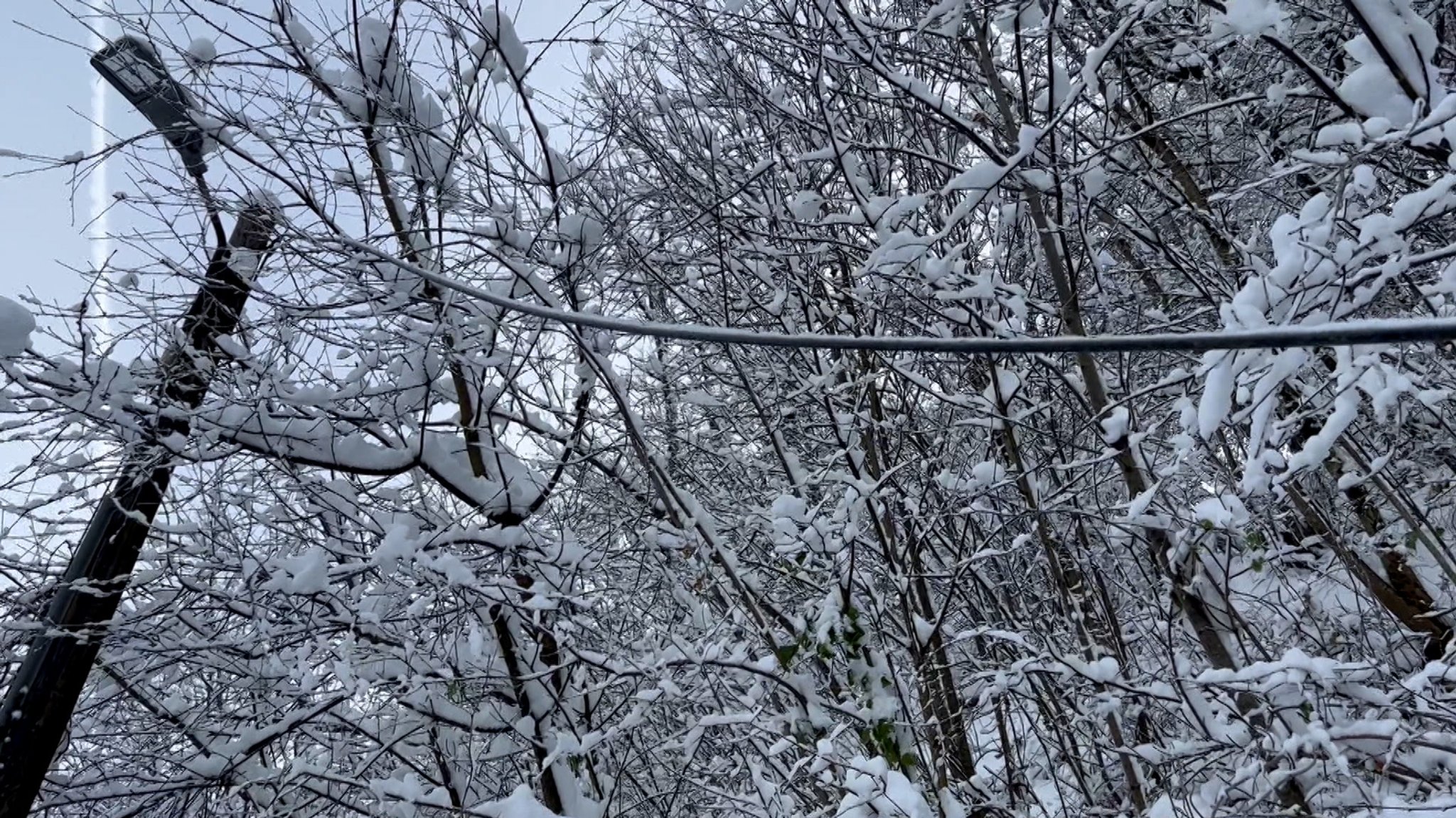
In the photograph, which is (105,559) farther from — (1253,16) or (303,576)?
(1253,16)

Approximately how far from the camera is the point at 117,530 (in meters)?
3.29

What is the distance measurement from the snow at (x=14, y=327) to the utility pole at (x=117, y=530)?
49cm

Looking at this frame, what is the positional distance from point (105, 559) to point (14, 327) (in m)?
0.91

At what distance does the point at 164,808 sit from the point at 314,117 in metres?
2.98

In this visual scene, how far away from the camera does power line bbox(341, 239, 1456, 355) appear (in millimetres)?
630

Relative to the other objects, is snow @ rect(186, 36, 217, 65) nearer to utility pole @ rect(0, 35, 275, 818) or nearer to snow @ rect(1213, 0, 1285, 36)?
utility pole @ rect(0, 35, 275, 818)

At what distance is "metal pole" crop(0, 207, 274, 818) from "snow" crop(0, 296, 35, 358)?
48 centimetres

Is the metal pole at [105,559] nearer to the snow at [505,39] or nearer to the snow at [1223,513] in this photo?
the snow at [505,39]

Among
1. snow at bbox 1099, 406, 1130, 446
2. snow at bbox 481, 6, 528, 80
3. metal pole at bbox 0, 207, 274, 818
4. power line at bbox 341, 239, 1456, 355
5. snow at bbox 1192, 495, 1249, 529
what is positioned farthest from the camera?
snow at bbox 481, 6, 528, 80

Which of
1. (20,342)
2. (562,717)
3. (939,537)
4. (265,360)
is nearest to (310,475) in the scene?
(265,360)

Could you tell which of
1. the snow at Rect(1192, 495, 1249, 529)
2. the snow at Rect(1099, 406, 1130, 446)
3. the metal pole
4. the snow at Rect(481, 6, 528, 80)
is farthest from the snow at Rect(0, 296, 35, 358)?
the snow at Rect(1192, 495, 1249, 529)

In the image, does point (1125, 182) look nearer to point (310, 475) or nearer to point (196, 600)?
point (310, 475)

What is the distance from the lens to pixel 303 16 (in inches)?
140

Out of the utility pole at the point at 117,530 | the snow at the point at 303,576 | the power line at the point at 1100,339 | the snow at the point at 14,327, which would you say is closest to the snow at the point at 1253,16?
the power line at the point at 1100,339
